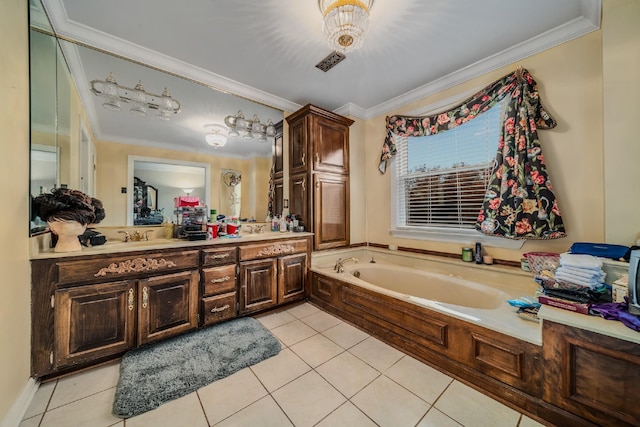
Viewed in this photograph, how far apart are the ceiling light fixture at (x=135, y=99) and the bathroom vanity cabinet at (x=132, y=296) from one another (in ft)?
4.42

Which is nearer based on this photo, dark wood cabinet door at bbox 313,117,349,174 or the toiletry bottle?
the toiletry bottle

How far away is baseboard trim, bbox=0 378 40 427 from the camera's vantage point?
1124mm

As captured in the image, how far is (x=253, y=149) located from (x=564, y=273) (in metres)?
2.91

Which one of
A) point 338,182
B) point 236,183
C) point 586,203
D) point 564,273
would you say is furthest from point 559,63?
point 236,183

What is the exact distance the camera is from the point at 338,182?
3.08 metres

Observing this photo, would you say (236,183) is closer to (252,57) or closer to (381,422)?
(252,57)

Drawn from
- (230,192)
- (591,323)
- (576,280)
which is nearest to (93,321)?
(230,192)

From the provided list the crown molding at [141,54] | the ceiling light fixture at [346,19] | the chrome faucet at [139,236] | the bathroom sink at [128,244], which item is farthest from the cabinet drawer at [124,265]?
the ceiling light fixture at [346,19]

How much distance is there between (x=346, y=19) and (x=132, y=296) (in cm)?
239

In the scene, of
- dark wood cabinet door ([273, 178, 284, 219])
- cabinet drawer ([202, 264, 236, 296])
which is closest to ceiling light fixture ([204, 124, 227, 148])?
dark wood cabinet door ([273, 178, 284, 219])

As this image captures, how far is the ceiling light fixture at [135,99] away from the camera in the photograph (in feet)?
6.57

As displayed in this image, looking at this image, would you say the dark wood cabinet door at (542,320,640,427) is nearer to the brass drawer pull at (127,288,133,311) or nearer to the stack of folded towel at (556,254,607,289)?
the stack of folded towel at (556,254,607,289)

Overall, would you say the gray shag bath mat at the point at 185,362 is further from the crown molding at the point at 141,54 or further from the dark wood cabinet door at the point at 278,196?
the crown molding at the point at 141,54

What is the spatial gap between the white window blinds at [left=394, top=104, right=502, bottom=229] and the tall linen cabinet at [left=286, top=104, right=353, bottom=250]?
Answer: 74cm
